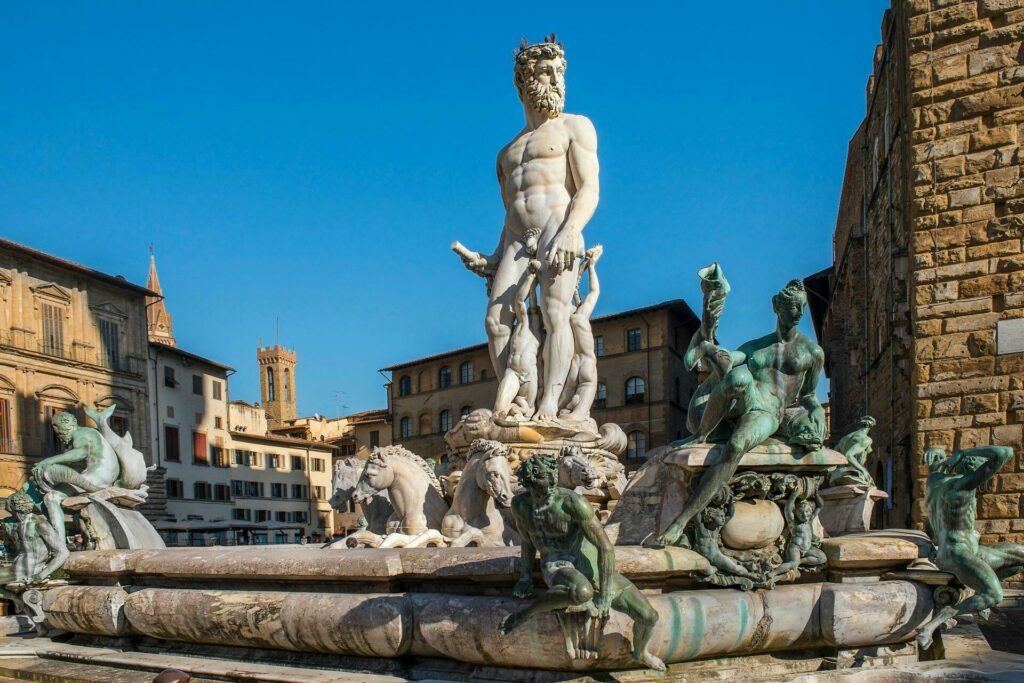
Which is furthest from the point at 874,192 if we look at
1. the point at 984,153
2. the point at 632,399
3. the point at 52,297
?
the point at 52,297

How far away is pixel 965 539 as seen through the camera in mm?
5230

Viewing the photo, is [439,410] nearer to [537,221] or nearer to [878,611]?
[537,221]

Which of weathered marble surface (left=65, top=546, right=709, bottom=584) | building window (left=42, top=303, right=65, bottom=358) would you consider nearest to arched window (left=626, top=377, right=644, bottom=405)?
building window (left=42, top=303, right=65, bottom=358)

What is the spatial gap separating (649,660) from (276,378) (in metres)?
109

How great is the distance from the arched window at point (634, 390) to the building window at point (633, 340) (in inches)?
62.8

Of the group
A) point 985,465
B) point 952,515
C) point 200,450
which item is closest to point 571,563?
point 952,515

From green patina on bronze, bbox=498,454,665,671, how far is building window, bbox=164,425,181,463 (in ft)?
147

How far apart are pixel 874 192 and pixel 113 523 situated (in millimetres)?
20104

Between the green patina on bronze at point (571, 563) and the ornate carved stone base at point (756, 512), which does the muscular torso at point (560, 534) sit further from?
the ornate carved stone base at point (756, 512)

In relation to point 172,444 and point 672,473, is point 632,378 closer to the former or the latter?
point 172,444

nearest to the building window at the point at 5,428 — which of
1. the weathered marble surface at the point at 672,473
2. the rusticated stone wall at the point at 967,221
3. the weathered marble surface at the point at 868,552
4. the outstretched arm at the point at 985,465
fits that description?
the rusticated stone wall at the point at 967,221

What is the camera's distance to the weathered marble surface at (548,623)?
4.54m

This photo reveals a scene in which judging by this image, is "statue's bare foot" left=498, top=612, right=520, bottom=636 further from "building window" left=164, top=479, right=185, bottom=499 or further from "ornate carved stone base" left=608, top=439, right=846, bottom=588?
"building window" left=164, top=479, right=185, bottom=499

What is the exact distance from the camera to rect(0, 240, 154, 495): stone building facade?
37406 mm
